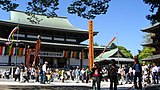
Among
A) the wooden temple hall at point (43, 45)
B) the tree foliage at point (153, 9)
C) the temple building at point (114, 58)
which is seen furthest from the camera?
the temple building at point (114, 58)

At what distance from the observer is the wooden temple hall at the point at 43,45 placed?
34406 millimetres

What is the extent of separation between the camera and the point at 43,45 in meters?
35.7

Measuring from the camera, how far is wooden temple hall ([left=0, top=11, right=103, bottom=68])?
113ft

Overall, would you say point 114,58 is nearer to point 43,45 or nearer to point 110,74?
point 43,45

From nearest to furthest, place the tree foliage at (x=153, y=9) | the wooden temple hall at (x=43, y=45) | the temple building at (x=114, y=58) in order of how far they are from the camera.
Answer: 1. the tree foliage at (x=153, y=9)
2. the wooden temple hall at (x=43, y=45)
3. the temple building at (x=114, y=58)

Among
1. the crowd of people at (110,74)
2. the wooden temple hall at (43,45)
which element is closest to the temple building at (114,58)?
the wooden temple hall at (43,45)

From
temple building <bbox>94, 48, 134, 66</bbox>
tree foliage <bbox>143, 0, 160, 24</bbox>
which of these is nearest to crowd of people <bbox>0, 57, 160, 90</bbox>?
tree foliage <bbox>143, 0, 160, 24</bbox>

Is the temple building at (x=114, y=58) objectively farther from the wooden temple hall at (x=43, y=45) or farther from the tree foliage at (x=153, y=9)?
the tree foliage at (x=153, y=9)

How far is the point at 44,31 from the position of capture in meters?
38.7

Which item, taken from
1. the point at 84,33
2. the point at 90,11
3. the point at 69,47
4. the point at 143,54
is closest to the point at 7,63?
the point at 69,47

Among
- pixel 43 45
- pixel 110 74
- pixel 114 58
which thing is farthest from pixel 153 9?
pixel 114 58

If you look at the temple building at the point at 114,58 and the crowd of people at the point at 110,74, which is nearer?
the crowd of people at the point at 110,74

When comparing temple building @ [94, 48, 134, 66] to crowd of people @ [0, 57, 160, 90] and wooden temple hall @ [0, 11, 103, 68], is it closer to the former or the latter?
wooden temple hall @ [0, 11, 103, 68]

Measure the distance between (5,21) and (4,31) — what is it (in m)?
2.91
